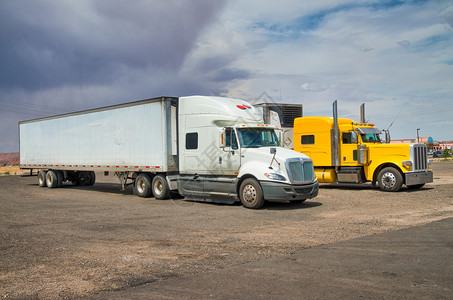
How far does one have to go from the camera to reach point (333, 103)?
18.1m

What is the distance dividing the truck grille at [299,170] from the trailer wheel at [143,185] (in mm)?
6639

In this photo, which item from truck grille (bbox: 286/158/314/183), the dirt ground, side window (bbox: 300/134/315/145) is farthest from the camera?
side window (bbox: 300/134/315/145)

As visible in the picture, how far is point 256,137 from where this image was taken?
13.9m

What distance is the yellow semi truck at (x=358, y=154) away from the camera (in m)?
16.9

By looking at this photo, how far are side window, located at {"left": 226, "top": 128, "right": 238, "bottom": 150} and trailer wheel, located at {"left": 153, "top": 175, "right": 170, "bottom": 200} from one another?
3.56 meters

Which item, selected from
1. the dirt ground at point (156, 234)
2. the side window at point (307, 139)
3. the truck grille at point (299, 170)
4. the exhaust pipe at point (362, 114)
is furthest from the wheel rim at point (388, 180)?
the truck grille at point (299, 170)

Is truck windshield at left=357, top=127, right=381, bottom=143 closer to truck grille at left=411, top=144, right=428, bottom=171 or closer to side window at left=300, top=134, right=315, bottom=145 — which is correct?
truck grille at left=411, top=144, right=428, bottom=171

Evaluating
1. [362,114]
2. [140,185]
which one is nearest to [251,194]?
[140,185]

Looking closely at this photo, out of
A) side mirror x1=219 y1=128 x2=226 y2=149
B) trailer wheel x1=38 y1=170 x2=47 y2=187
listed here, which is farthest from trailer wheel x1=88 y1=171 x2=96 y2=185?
side mirror x1=219 y1=128 x2=226 y2=149

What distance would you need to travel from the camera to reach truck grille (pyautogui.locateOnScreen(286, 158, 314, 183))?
12.5 meters

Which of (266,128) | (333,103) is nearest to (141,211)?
(266,128)

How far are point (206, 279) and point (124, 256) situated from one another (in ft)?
6.58

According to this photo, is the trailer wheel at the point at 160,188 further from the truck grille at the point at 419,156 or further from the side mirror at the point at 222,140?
the truck grille at the point at 419,156

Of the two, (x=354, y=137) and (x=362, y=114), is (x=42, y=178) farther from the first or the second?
(x=362, y=114)
